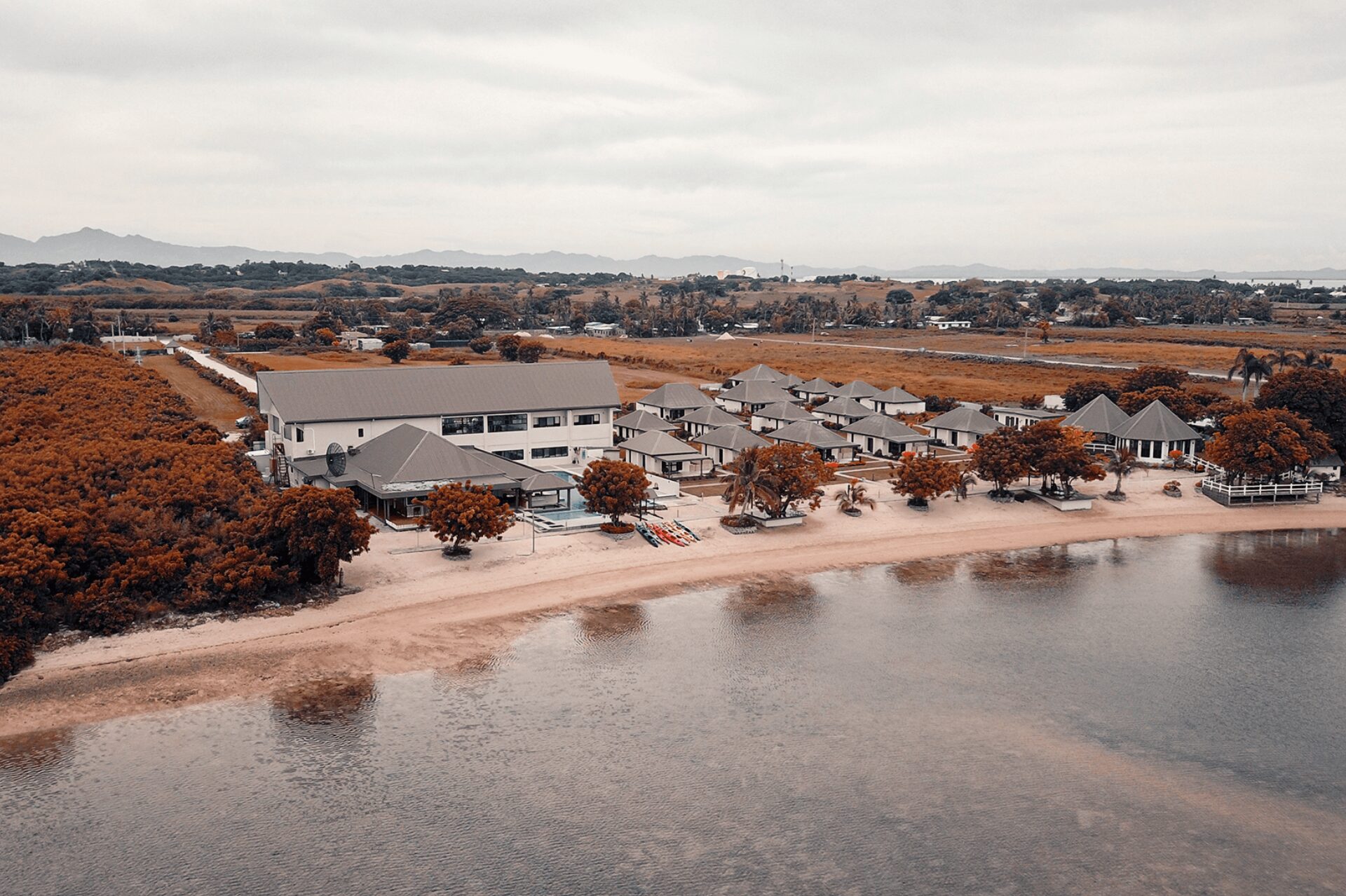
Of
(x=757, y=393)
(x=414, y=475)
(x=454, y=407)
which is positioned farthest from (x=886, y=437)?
(x=414, y=475)

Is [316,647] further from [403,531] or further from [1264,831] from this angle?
A: [1264,831]

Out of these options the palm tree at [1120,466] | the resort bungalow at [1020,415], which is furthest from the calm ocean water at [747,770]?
the resort bungalow at [1020,415]

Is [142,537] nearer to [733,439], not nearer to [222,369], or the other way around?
[733,439]

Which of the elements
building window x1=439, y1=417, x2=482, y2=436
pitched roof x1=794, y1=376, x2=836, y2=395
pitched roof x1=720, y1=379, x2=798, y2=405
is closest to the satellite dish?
building window x1=439, y1=417, x2=482, y2=436

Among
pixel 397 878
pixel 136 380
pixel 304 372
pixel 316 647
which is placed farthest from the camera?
pixel 136 380

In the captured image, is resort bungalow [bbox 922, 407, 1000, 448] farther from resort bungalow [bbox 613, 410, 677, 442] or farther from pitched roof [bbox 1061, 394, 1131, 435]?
resort bungalow [bbox 613, 410, 677, 442]

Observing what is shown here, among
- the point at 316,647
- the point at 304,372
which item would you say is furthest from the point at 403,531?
the point at 304,372

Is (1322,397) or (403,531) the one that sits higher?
(1322,397)
